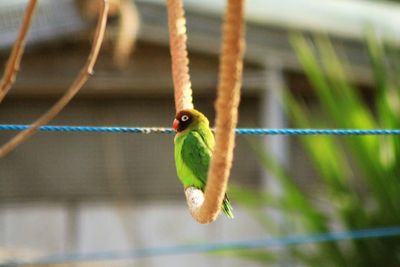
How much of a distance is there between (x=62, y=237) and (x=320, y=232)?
158cm

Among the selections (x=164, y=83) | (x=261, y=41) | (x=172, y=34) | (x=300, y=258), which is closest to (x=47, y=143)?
(x=164, y=83)

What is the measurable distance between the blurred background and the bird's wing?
3588 mm

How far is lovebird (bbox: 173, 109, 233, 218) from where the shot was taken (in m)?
2.04

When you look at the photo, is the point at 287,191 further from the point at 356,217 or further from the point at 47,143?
the point at 47,143

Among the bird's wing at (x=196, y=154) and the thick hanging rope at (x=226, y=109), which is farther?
the bird's wing at (x=196, y=154)

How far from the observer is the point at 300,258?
530 cm

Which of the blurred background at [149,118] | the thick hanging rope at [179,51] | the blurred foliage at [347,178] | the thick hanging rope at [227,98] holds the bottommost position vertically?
the thick hanging rope at [227,98]

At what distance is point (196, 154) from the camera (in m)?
2.13

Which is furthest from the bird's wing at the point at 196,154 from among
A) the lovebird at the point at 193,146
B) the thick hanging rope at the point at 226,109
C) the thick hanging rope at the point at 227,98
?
the thick hanging rope at the point at 227,98

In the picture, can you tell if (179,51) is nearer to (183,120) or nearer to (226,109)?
(183,120)

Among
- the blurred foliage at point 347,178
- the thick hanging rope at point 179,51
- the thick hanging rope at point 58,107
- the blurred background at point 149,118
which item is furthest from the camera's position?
the blurred background at point 149,118

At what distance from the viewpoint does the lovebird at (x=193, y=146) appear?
6.68 feet

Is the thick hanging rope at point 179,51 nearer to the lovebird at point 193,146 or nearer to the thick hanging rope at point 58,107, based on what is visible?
the lovebird at point 193,146

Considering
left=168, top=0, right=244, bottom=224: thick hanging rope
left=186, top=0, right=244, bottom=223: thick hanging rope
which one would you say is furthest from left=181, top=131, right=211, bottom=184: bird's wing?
left=186, top=0, right=244, bottom=223: thick hanging rope
